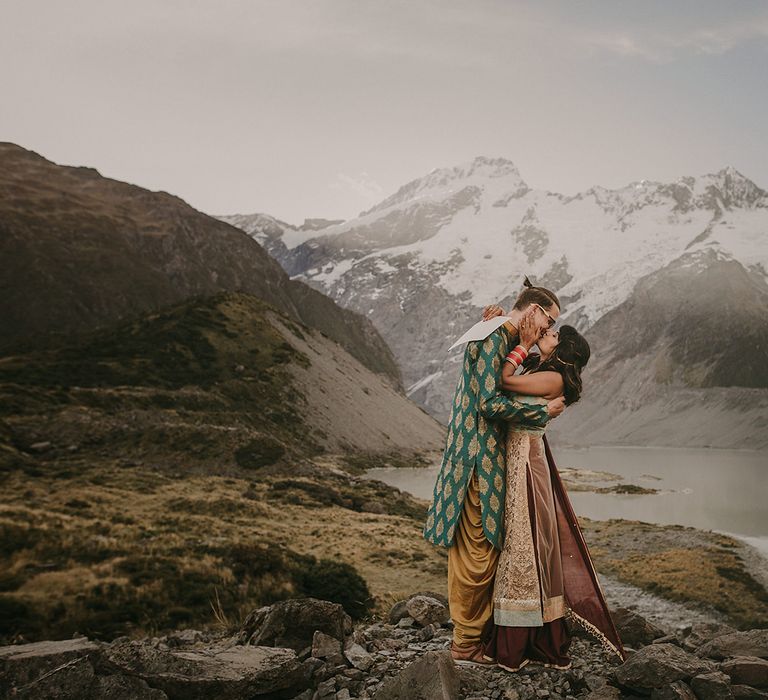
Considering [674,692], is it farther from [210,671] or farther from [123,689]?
[123,689]

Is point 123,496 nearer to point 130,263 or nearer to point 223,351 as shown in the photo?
point 223,351

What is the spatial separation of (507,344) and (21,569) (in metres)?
14.3

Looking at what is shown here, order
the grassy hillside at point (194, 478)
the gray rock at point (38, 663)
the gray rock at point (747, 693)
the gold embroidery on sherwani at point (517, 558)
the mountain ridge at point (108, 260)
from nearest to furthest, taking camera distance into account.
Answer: the gray rock at point (38, 663)
the gray rock at point (747, 693)
the gold embroidery on sherwani at point (517, 558)
the grassy hillside at point (194, 478)
the mountain ridge at point (108, 260)

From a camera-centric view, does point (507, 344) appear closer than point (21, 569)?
Yes

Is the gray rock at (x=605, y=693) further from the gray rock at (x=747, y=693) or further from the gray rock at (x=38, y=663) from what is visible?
the gray rock at (x=38, y=663)

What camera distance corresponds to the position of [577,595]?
6363 mm

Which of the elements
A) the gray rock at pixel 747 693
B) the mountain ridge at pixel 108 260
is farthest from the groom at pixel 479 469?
the mountain ridge at pixel 108 260

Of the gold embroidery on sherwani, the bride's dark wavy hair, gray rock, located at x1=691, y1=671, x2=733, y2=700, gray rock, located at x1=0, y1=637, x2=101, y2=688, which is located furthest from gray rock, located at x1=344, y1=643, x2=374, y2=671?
the bride's dark wavy hair

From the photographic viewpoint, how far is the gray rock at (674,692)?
17.6 feet

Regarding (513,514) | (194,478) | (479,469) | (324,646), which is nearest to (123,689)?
(324,646)

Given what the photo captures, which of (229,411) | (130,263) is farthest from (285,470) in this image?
(130,263)

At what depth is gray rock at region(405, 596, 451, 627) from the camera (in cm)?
864

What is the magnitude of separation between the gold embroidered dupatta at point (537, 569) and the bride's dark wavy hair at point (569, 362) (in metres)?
0.58

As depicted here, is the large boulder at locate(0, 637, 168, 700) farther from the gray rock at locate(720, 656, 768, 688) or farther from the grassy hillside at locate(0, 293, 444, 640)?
the grassy hillside at locate(0, 293, 444, 640)
